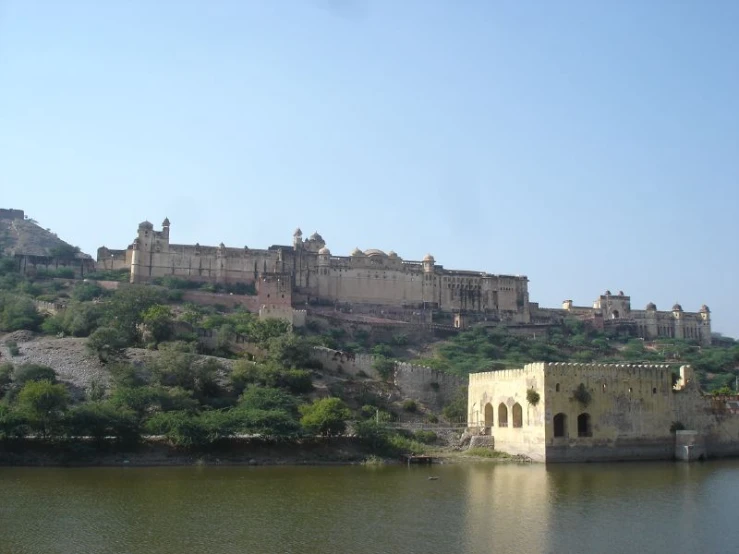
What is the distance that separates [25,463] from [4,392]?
20.1ft

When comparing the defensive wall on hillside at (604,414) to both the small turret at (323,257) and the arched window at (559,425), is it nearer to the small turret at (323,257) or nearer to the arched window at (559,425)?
the arched window at (559,425)

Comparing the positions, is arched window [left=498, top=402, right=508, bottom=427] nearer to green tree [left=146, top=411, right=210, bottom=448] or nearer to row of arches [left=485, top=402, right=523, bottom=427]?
row of arches [left=485, top=402, right=523, bottom=427]

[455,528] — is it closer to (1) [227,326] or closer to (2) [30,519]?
(2) [30,519]

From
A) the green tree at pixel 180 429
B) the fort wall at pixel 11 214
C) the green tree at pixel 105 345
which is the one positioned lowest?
the green tree at pixel 180 429

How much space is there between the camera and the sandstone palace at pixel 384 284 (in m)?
59.3

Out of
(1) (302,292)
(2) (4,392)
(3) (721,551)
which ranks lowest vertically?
(3) (721,551)

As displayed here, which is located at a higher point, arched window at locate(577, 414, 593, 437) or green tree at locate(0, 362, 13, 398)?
green tree at locate(0, 362, 13, 398)

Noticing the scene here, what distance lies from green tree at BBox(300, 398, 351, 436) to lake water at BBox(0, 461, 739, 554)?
3103 millimetres

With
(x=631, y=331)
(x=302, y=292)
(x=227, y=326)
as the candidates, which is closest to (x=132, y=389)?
(x=227, y=326)

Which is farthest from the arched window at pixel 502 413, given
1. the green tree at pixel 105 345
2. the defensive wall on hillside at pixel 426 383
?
the green tree at pixel 105 345

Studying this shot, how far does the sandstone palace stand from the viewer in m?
59.3

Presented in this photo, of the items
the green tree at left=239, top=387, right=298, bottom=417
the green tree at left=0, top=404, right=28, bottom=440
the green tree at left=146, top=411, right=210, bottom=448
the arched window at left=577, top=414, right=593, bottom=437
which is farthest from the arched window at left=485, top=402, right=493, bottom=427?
the green tree at left=0, top=404, right=28, bottom=440

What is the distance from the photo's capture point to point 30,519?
15625 mm

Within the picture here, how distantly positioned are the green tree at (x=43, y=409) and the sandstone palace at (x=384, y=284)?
29.8m
